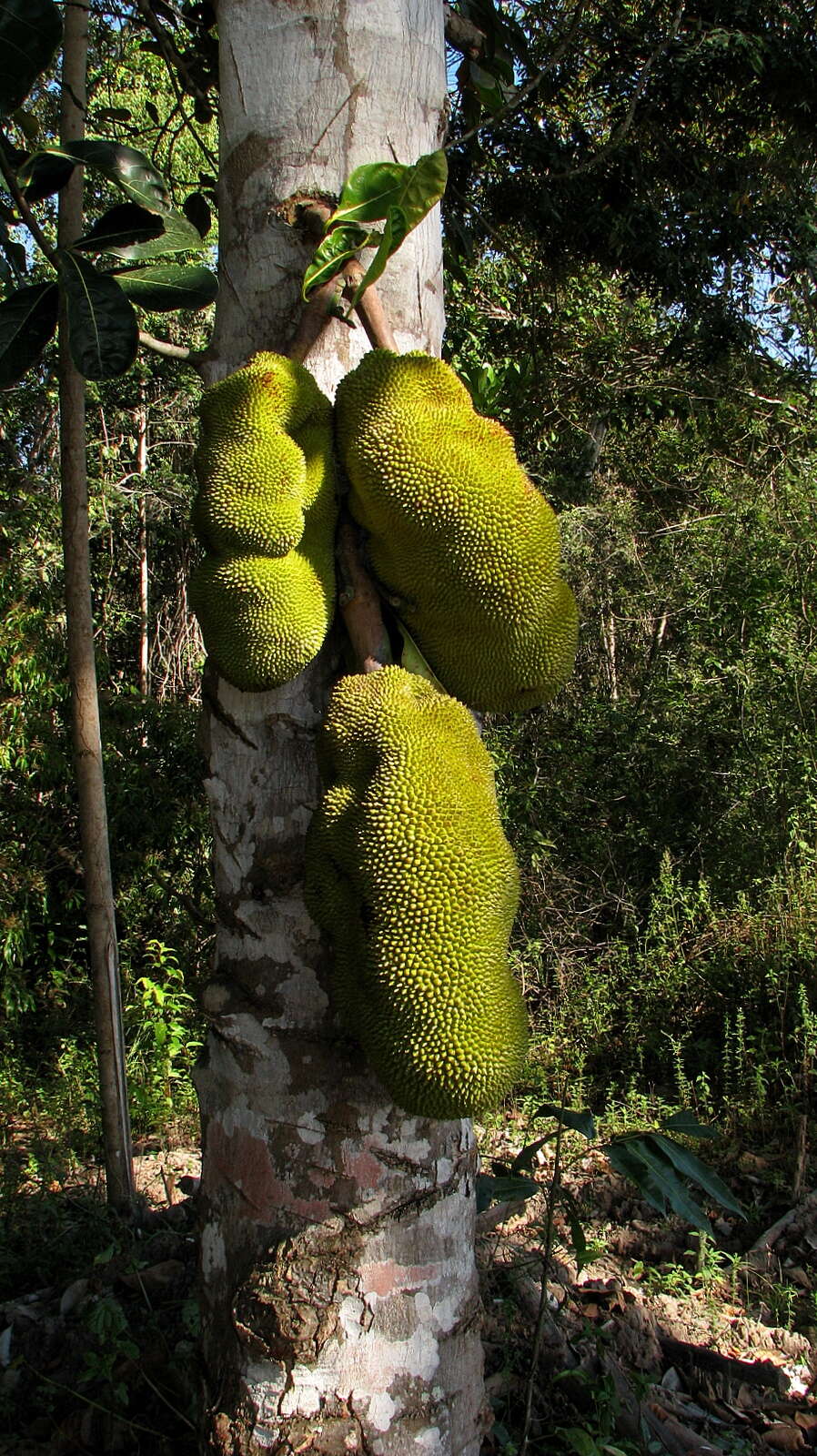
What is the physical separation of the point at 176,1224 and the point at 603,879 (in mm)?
2653

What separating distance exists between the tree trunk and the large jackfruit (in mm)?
82

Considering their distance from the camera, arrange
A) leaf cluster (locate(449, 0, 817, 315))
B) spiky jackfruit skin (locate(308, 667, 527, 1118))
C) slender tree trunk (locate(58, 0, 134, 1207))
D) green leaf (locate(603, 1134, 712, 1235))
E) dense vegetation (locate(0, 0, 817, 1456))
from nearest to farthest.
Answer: spiky jackfruit skin (locate(308, 667, 527, 1118))
green leaf (locate(603, 1134, 712, 1235))
slender tree trunk (locate(58, 0, 134, 1207))
dense vegetation (locate(0, 0, 817, 1456))
leaf cluster (locate(449, 0, 817, 315))

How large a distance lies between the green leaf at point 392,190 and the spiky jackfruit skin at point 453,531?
13cm

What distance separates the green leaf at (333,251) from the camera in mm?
958

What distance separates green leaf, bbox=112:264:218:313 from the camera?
1.49 metres

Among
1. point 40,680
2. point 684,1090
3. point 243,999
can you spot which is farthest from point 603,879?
point 243,999

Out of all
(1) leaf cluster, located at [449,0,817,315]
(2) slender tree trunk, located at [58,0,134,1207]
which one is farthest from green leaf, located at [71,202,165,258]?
(1) leaf cluster, located at [449,0,817,315]

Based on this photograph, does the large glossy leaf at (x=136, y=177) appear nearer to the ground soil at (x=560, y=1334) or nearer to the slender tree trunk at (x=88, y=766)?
the slender tree trunk at (x=88, y=766)

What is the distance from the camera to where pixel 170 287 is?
1.49 metres

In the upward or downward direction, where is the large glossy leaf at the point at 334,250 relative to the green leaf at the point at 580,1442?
upward

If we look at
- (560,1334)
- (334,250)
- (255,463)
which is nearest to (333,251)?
(334,250)

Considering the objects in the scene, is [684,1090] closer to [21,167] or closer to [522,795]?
[522,795]

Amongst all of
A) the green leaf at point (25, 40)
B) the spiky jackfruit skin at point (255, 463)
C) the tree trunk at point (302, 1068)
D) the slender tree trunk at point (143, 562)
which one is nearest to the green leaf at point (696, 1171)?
the tree trunk at point (302, 1068)

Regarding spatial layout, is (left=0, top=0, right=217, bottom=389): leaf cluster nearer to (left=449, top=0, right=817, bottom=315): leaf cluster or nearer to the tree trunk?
the tree trunk
